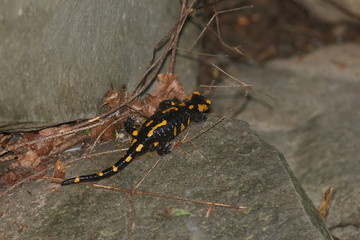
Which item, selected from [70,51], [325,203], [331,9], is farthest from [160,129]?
[331,9]

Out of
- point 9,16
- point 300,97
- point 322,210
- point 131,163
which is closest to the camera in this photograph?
point 9,16

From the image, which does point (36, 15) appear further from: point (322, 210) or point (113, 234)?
point (322, 210)

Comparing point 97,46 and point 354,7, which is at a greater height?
point 97,46

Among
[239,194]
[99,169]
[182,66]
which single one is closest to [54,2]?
[99,169]

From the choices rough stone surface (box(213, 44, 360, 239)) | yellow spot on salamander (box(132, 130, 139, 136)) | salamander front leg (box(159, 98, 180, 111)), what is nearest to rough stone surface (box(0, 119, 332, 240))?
yellow spot on salamander (box(132, 130, 139, 136))

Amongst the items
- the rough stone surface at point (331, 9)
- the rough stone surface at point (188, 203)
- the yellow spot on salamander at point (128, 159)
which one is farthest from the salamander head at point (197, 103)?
the rough stone surface at point (331, 9)

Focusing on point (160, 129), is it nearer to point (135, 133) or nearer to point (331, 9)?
point (135, 133)

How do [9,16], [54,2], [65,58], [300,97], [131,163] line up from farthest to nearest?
[300,97], [131,163], [65,58], [54,2], [9,16]
